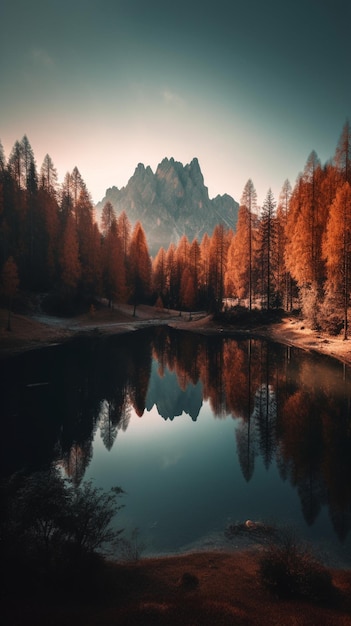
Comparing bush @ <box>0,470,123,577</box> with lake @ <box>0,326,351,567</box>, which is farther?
lake @ <box>0,326,351,567</box>

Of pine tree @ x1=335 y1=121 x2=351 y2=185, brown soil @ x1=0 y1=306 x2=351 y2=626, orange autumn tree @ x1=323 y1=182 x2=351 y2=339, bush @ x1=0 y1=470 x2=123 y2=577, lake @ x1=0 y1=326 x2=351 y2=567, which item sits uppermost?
pine tree @ x1=335 y1=121 x2=351 y2=185

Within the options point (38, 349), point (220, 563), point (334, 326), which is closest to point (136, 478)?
point (220, 563)

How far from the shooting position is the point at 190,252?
83062mm

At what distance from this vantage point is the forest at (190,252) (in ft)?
123

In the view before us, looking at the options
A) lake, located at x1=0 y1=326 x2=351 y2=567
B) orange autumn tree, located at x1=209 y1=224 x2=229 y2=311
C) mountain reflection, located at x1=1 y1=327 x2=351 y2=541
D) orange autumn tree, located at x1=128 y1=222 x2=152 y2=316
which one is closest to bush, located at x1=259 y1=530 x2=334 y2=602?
lake, located at x1=0 y1=326 x2=351 y2=567

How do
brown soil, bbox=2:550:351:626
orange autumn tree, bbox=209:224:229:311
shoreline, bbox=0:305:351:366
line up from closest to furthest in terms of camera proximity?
brown soil, bbox=2:550:351:626 → shoreline, bbox=0:305:351:366 → orange autumn tree, bbox=209:224:229:311

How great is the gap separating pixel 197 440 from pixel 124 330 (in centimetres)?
3744

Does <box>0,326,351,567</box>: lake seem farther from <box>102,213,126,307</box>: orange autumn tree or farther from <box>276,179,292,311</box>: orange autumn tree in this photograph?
<box>102,213,126,307</box>: orange autumn tree

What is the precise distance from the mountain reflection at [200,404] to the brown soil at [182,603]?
3552 mm

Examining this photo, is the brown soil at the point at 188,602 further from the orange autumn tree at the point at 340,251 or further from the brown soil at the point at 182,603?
the orange autumn tree at the point at 340,251

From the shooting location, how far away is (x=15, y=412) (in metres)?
17.5

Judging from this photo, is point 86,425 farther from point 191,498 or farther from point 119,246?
point 119,246

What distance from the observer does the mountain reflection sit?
1195 centimetres

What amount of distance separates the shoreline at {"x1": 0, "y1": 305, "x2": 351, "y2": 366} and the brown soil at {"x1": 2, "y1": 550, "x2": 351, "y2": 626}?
24.0m
